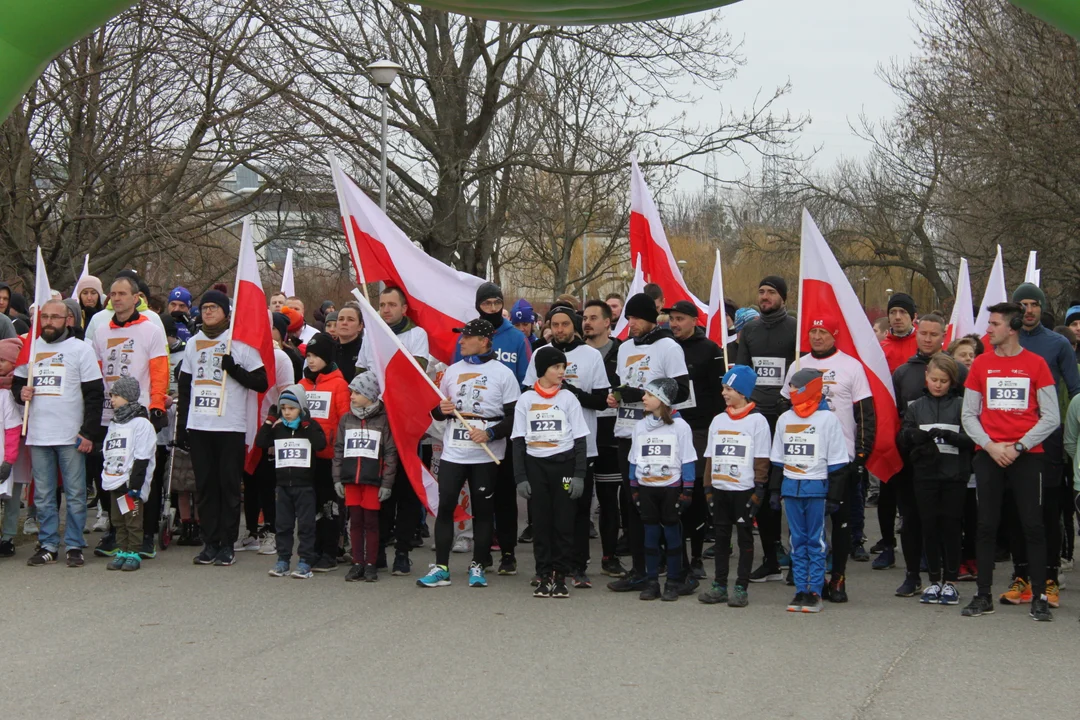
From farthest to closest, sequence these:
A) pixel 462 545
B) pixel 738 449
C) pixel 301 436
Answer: pixel 462 545 < pixel 301 436 < pixel 738 449

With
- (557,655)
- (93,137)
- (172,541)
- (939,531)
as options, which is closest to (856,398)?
(939,531)

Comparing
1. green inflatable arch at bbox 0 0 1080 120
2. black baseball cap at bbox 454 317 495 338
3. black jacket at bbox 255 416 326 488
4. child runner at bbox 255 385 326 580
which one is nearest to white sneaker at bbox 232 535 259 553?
child runner at bbox 255 385 326 580

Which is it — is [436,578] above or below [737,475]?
below

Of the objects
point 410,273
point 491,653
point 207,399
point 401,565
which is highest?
point 410,273

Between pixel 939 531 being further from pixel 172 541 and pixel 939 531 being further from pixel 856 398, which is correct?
pixel 172 541

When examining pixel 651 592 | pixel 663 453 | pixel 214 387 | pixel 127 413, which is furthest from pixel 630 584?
pixel 127 413

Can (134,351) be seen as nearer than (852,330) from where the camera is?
No

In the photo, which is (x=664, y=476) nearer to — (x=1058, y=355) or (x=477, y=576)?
(x=477, y=576)

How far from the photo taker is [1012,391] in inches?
302

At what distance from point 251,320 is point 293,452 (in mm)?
1182

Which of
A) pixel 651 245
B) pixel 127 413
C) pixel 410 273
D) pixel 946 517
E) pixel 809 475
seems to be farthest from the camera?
pixel 651 245

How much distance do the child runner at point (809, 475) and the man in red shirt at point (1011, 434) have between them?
90 cm

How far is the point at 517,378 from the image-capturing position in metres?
9.27

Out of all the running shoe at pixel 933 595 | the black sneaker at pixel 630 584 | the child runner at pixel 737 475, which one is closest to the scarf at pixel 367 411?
the black sneaker at pixel 630 584
